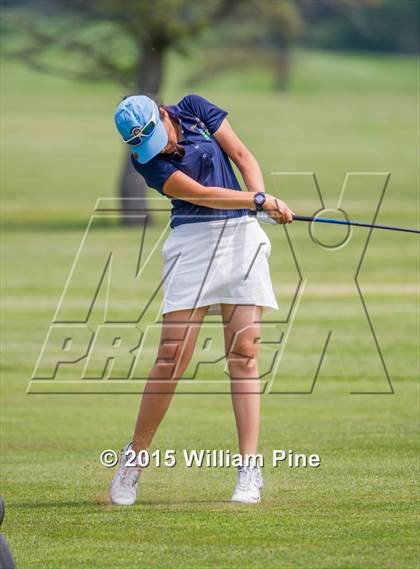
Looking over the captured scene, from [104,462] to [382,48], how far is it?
103139 mm

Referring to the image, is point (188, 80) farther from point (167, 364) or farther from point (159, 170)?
point (159, 170)

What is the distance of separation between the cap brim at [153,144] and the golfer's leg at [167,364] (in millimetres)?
846

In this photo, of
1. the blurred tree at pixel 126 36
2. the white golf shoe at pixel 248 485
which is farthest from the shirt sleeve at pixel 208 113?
the blurred tree at pixel 126 36

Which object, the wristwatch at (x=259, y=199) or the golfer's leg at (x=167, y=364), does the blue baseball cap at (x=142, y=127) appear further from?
the golfer's leg at (x=167, y=364)

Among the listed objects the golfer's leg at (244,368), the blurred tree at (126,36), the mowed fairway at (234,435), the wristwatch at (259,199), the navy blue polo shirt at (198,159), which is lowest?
the blurred tree at (126,36)

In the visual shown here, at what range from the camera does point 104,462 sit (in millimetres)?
8820

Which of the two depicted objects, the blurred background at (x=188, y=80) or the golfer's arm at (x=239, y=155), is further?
the blurred background at (x=188, y=80)

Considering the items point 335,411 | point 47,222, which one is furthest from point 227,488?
point 47,222

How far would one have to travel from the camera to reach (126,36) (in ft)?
116

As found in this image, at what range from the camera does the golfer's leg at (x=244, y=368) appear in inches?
283

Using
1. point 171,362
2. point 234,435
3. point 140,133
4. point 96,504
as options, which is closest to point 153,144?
point 140,133

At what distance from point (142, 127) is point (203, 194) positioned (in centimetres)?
45

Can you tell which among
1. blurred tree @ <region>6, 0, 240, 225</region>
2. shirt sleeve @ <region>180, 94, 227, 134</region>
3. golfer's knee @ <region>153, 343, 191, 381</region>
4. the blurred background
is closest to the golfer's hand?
shirt sleeve @ <region>180, 94, 227, 134</region>

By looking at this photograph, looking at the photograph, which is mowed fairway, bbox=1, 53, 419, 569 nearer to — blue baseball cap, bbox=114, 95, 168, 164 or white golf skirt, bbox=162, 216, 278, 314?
white golf skirt, bbox=162, 216, 278, 314
